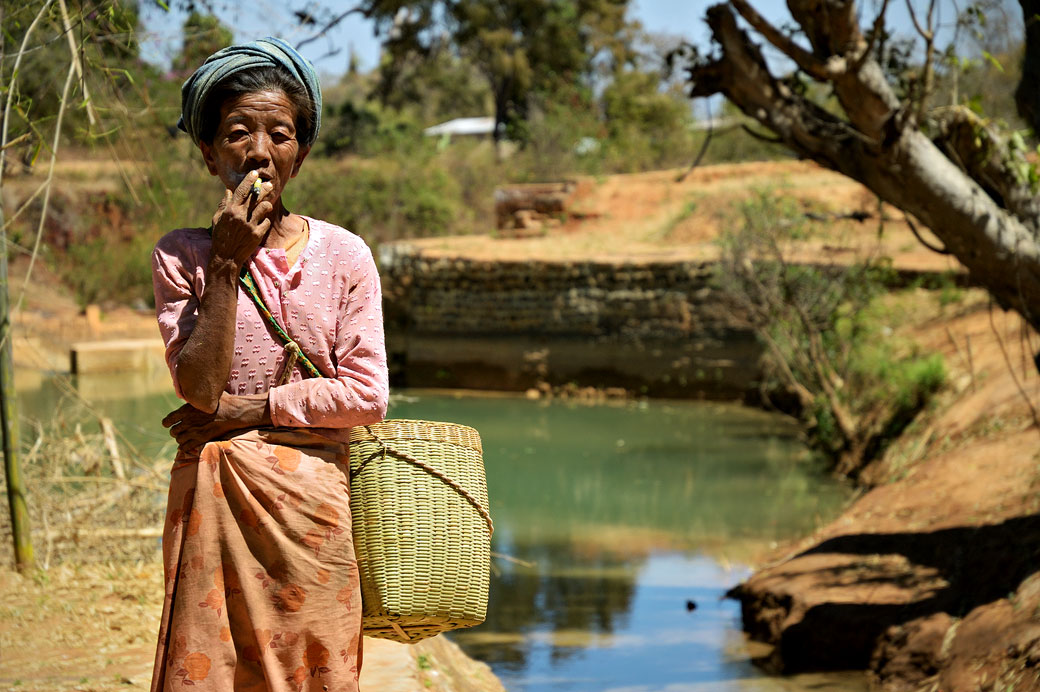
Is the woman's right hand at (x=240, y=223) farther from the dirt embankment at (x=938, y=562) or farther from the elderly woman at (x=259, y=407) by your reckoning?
the dirt embankment at (x=938, y=562)

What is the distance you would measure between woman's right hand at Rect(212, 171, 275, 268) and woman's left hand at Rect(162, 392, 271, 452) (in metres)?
0.23

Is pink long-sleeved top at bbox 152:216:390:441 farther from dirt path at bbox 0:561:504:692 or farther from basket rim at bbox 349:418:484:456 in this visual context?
dirt path at bbox 0:561:504:692

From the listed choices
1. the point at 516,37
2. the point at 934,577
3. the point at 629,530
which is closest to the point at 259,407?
the point at 934,577

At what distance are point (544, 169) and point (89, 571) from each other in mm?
16917

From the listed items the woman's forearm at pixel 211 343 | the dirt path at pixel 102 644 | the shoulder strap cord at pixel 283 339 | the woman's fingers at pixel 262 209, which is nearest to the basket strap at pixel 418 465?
the shoulder strap cord at pixel 283 339

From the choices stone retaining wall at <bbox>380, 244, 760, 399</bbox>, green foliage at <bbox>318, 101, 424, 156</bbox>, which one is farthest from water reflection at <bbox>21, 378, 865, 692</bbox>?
green foliage at <bbox>318, 101, 424, 156</bbox>

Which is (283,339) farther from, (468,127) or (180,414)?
(468,127)

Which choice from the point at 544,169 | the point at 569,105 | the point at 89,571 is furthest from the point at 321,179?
the point at 89,571

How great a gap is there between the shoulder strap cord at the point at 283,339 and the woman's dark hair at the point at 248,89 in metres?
0.27

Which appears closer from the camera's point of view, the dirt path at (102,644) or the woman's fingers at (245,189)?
the woman's fingers at (245,189)

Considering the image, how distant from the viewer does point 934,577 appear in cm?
508

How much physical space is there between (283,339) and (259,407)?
127 mm

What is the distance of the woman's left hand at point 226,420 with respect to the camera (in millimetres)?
1827

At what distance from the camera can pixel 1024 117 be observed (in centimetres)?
449
